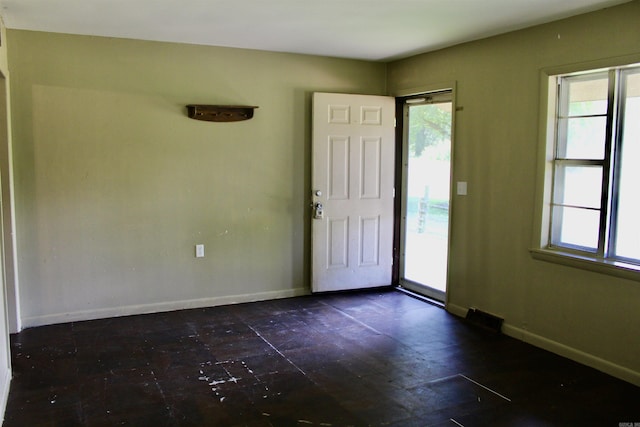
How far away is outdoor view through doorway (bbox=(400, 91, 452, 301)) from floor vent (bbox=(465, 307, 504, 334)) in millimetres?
528

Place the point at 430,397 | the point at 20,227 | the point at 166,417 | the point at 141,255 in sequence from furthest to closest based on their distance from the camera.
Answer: the point at 141,255, the point at 20,227, the point at 430,397, the point at 166,417

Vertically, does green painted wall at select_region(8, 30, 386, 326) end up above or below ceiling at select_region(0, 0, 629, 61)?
below

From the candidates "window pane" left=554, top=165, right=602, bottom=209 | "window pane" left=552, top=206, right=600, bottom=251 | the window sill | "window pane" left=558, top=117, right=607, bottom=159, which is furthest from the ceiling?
the window sill

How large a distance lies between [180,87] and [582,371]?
3.84m

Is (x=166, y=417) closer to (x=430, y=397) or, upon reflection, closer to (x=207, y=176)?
(x=430, y=397)

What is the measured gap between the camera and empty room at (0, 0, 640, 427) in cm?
320

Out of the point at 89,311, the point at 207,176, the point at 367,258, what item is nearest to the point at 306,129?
the point at 207,176

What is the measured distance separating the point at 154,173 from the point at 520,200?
304cm

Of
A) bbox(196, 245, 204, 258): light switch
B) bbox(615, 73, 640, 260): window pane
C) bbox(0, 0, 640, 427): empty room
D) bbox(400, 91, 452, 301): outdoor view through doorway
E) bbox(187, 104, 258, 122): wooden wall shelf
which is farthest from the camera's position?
bbox(400, 91, 452, 301): outdoor view through doorway

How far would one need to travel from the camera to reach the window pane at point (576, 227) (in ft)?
11.7

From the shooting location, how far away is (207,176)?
4723mm

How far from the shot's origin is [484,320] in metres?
4.32

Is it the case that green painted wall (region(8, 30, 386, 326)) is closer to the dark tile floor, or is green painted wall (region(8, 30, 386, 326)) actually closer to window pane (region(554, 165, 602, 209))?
the dark tile floor

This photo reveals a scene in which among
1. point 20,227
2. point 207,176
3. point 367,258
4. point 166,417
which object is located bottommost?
point 166,417
